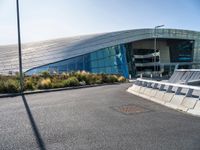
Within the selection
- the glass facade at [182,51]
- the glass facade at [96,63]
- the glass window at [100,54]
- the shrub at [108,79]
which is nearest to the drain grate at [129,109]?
the shrub at [108,79]

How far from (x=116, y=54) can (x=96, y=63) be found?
424cm

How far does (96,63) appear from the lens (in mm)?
44125

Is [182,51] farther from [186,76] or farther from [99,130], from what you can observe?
[99,130]

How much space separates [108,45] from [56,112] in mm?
37374

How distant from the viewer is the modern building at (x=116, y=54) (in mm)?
43625

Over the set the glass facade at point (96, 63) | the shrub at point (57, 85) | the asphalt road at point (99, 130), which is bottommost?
the asphalt road at point (99, 130)

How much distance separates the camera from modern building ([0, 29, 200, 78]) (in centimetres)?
4362

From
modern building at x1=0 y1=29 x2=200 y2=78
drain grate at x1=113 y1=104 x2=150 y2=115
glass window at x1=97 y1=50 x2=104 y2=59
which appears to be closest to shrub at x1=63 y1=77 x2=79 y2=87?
drain grate at x1=113 y1=104 x2=150 y2=115

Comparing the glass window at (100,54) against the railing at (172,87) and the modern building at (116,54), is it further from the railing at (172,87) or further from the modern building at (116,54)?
the railing at (172,87)

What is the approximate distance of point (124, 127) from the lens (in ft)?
21.0

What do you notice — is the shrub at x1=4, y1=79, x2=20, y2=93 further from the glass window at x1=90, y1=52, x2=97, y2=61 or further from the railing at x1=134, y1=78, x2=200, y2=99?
the glass window at x1=90, y1=52, x2=97, y2=61

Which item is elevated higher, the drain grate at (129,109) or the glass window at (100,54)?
the glass window at (100,54)

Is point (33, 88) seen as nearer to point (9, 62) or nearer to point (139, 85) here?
point (139, 85)

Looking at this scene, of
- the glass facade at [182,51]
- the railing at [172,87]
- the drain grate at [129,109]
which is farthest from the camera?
the glass facade at [182,51]
